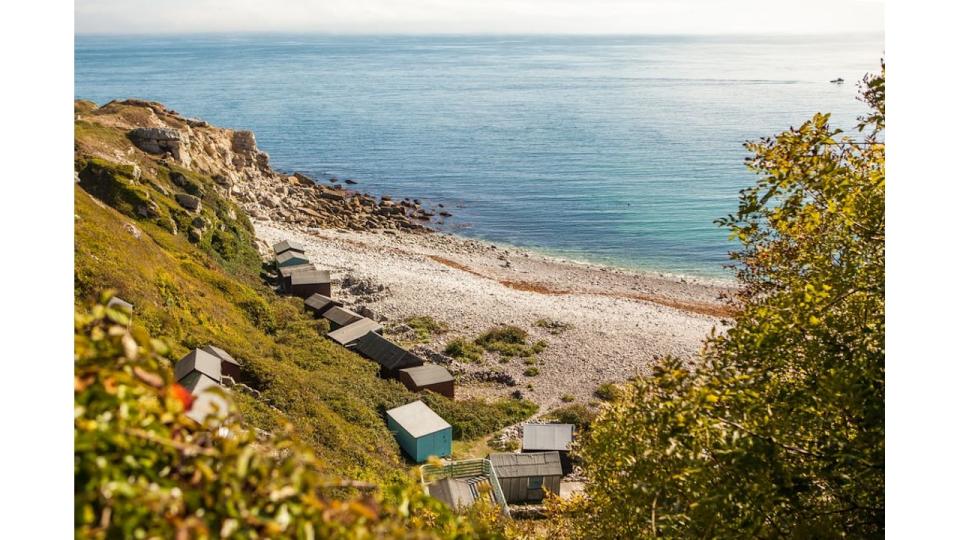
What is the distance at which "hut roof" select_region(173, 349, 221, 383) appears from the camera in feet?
66.6

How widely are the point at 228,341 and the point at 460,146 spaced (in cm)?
7607

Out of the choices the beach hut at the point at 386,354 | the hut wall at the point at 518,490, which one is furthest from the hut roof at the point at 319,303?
the hut wall at the point at 518,490

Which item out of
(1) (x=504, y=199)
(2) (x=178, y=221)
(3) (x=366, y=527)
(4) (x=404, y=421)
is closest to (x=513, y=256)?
(1) (x=504, y=199)

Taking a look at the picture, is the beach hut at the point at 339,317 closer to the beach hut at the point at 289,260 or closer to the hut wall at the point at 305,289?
the hut wall at the point at 305,289

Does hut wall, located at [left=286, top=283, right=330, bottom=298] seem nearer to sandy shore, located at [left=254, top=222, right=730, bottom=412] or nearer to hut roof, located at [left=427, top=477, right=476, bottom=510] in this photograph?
sandy shore, located at [left=254, top=222, right=730, bottom=412]

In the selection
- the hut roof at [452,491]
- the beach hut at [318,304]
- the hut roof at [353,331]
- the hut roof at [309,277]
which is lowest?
the hut roof at [452,491]

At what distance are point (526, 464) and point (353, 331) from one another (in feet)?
43.4

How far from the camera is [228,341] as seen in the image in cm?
2550

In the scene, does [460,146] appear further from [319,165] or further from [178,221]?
[178,221]

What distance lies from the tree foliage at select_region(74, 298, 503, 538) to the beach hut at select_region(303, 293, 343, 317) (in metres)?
33.1

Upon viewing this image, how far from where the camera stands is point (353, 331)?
3319cm

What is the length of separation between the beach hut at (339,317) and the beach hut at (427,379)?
5704mm

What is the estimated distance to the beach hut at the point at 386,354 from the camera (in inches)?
1196
